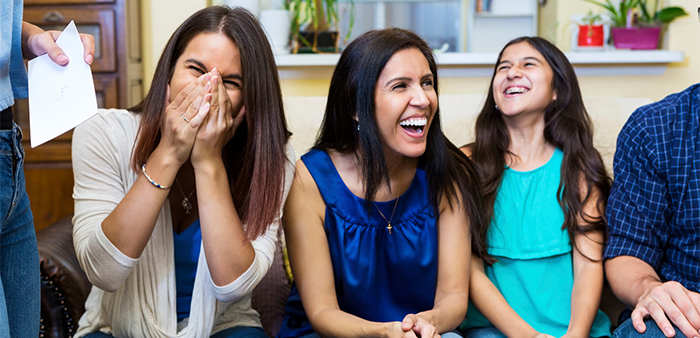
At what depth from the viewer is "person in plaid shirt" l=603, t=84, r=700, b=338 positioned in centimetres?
142

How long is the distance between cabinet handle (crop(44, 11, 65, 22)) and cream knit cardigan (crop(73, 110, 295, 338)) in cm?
139

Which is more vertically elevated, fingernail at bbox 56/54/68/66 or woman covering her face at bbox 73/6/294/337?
fingernail at bbox 56/54/68/66

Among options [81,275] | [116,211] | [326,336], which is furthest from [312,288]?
[81,275]

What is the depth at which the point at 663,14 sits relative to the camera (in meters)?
2.37

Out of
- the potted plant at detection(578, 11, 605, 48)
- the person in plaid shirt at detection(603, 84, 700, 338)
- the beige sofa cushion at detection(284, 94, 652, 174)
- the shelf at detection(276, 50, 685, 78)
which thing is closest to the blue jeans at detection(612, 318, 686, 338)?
the person in plaid shirt at detection(603, 84, 700, 338)

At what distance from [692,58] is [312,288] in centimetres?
204

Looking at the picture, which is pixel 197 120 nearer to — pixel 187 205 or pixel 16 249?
pixel 187 205

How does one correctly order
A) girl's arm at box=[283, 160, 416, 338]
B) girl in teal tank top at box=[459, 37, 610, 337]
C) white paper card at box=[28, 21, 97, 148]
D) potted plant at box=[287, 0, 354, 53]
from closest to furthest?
1. white paper card at box=[28, 21, 97, 148]
2. girl's arm at box=[283, 160, 416, 338]
3. girl in teal tank top at box=[459, 37, 610, 337]
4. potted plant at box=[287, 0, 354, 53]

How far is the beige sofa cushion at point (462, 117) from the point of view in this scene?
1.95 metres

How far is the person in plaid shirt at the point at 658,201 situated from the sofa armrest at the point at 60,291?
1.31 meters

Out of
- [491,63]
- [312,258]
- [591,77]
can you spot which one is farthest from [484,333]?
[591,77]

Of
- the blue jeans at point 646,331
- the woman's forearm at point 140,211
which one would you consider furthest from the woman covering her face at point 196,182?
the blue jeans at point 646,331

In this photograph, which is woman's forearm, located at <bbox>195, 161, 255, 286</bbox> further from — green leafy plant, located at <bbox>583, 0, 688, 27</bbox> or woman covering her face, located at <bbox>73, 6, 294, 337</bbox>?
green leafy plant, located at <bbox>583, 0, 688, 27</bbox>

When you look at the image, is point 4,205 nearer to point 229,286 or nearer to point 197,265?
point 229,286
